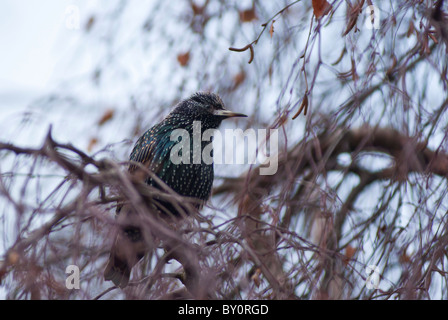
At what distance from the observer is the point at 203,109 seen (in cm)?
511

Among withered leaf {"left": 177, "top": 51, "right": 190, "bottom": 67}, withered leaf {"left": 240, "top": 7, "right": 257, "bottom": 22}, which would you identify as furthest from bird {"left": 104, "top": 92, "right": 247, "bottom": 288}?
withered leaf {"left": 240, "top": 7, "right": 257, "bottom": 22}

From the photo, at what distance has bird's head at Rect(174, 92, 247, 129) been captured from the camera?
509cm

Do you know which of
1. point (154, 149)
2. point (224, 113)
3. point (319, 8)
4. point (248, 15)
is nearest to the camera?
point (319, 8)

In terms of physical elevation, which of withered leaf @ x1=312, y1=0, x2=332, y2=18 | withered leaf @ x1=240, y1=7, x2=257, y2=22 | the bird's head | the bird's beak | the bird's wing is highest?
withered leaf @ x1=240, y1=7, x2=257, y2=22

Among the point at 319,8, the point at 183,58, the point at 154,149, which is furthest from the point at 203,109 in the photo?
the point at 319,8

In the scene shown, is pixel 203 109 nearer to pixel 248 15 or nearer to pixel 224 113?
pixel 224 113

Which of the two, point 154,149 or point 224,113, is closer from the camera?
point 154,149

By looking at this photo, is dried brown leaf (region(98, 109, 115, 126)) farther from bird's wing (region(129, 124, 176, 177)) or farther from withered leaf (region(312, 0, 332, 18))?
withered leaf (region(312, 0, 332, 18))

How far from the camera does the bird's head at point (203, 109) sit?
5094mm

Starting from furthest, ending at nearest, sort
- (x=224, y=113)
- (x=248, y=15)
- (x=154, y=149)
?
(x=248, y=15) < (x=224, y=113) < (x=154, y=149)

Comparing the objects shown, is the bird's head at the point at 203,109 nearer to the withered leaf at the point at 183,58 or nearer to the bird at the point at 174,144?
the bird at the point at 174,144
